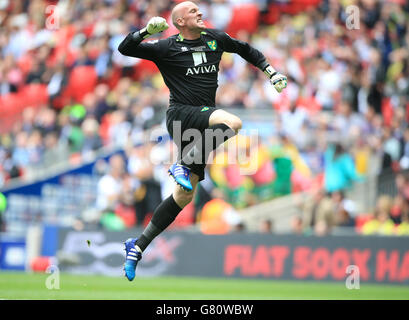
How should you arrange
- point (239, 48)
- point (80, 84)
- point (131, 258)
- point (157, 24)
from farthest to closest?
1. point (80, 84)
2. point (239, 48)
3. point (131, 258)
4. point (157, 24)

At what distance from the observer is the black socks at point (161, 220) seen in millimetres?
10195

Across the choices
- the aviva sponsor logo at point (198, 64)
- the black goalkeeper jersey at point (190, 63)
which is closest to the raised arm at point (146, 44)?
the black goalkeeper jersey at point (190, 63)

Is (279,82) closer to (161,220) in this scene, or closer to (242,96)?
(161,220)

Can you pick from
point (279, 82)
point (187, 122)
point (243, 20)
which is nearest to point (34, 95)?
point (243, 20)

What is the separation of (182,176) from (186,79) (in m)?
1.33

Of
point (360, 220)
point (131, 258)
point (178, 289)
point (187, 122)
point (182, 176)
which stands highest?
point (187, 122)

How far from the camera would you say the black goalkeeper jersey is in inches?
399

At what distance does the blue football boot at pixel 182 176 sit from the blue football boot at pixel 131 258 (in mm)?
1161

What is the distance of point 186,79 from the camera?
10.2 metres

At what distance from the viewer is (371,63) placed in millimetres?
21484

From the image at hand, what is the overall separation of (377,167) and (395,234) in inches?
93.5

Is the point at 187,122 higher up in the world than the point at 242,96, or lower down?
lower down

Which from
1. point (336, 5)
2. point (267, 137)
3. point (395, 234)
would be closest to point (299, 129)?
point (267, 137)

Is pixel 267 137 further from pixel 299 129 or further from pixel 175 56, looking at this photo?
pixel 175 56
